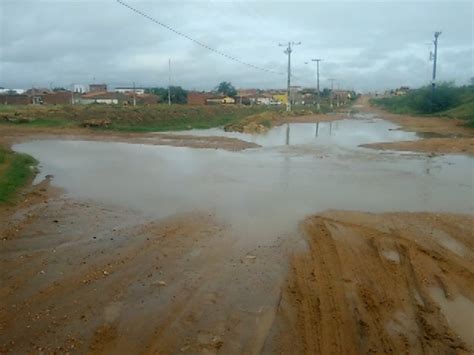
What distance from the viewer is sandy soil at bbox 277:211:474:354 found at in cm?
508

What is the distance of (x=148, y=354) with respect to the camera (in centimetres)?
481

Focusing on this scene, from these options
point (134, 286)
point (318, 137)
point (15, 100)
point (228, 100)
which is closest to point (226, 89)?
point (228, 100)

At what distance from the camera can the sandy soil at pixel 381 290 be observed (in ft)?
16.7

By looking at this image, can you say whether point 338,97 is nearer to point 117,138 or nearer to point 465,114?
point 465,114


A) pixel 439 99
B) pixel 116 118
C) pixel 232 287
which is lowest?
pixel 232 287

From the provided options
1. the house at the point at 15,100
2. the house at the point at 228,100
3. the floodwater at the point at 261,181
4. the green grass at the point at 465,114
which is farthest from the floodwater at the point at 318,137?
the house at the point at 15,100

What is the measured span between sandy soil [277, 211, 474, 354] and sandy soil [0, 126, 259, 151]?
54.3ft

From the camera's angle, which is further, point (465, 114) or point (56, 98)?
point (56, 98)

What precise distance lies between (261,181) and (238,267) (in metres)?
7.89

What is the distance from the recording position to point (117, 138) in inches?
1230

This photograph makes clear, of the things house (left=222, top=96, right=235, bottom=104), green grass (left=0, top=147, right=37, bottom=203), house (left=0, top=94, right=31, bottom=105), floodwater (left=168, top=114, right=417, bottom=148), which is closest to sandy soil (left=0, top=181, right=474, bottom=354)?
green grass (left=0, top=147, right=37, bottom=203)

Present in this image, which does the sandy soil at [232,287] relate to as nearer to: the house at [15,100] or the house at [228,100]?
the house at [15,100]

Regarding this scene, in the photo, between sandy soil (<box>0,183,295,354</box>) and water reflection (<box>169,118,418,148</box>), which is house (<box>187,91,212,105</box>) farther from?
sandy soil (<box>0,183,295,354</box>)

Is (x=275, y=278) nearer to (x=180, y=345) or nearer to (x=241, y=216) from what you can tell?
(x=180, y=345)
